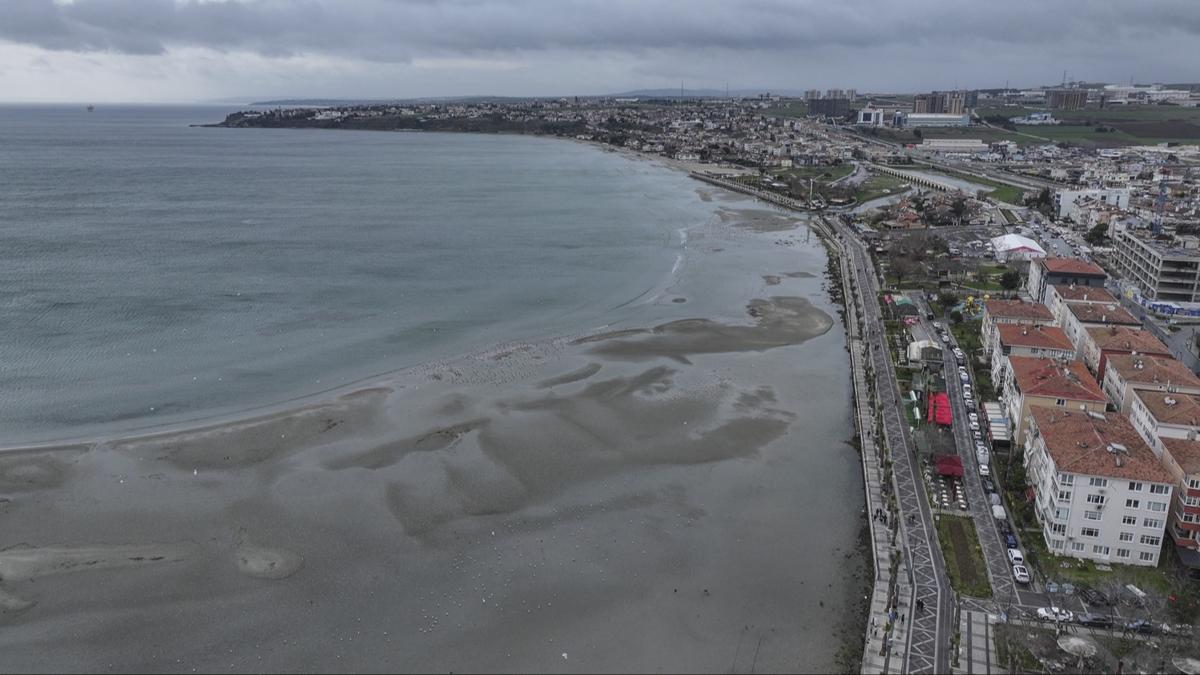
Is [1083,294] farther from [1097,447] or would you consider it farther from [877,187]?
[877,187]

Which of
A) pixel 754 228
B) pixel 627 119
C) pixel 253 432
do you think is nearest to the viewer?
pixel 253 432

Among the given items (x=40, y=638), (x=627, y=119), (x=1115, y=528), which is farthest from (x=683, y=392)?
(x=627, y=119)

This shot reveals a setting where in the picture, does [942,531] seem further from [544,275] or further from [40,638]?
[544,275]

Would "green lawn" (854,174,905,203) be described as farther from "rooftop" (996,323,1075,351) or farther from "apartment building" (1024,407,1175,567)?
"apartment building" (1024,407,1175,567)

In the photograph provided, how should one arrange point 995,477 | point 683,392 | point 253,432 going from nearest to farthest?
1. point 995,477
2. point 253,432
3. point 683,392

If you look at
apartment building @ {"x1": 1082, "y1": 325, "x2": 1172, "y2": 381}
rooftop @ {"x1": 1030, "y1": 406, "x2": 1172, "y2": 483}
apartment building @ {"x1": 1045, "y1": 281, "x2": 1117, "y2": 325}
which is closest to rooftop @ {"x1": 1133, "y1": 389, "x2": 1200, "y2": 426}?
rooftop @ {"x1": 1030, "y1": 406, "x2": 1172, "y2": 483}

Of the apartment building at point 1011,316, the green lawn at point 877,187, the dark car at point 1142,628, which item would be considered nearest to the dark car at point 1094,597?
the dark car at point 1142,628

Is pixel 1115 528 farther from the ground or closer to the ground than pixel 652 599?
farther from the ground

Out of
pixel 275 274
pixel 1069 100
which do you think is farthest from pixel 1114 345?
pixel 1069 100
